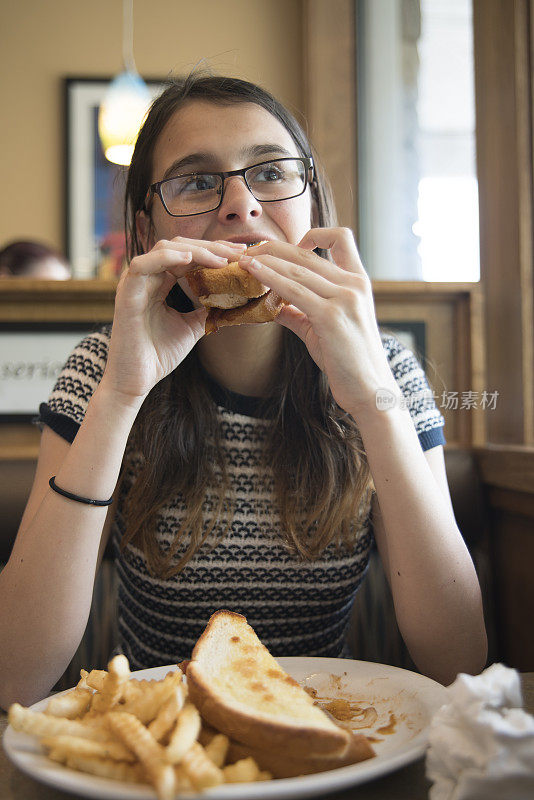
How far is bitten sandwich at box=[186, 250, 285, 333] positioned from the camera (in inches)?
43.4

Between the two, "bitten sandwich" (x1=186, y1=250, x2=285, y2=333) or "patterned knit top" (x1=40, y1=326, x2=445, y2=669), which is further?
"patterned knit top" (x1=40, y1=326, x2=445, y2=669)

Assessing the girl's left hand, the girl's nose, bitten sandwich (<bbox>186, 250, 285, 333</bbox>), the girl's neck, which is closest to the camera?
the girl's left hand

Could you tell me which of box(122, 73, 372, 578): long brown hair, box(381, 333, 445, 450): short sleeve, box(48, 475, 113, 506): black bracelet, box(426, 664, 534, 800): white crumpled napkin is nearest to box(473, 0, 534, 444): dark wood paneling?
box(381, 333, 445, 450): short sleeve

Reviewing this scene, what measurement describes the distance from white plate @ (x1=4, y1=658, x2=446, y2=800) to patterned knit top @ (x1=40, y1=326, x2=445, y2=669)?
0.40 m

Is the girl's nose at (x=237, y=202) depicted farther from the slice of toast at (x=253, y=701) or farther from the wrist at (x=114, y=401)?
the slice of toast at (x=253, y=701)

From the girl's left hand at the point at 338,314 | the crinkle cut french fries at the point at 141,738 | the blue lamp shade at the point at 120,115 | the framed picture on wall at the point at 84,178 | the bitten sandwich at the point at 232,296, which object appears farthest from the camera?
the framed picture on wall at the point at 84,178

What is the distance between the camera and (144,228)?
4.98ft

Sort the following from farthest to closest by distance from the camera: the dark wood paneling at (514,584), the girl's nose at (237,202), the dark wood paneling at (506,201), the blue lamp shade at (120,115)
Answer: the blue lamp shade at (120,115), the dark wood paneling at (506,201), the dark wood paneling at (514,584), the girl's nose at (237,202)

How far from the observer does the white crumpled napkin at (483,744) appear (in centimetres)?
54

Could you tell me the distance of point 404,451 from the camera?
39.9 inches

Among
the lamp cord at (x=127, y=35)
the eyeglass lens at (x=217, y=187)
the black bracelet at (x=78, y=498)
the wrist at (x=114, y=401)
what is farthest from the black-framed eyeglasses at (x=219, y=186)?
the lamp cord at (x=127, y=35)

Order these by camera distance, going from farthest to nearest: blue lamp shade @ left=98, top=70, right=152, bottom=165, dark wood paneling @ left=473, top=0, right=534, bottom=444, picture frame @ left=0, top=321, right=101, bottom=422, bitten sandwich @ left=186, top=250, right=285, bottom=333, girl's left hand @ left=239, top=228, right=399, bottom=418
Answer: blue lamp shade @ left=98, top=70, right=152, bottom=165
picture frame @ left=0, top=321, right=101, bottom=422
dark wood paneling @ left=473, top=0, right=534, bottom=444
bitten sandwich @ left=186, top=250, right=285, bottom=333
girl's left hand @ left=239, top=228, right=399, bottom=418

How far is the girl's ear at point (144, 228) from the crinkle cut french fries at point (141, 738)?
1029mm

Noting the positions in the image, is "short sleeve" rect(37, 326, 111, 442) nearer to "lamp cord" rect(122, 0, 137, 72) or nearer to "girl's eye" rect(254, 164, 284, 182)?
"girl's eye" rect(254, 164, 284, 182)
